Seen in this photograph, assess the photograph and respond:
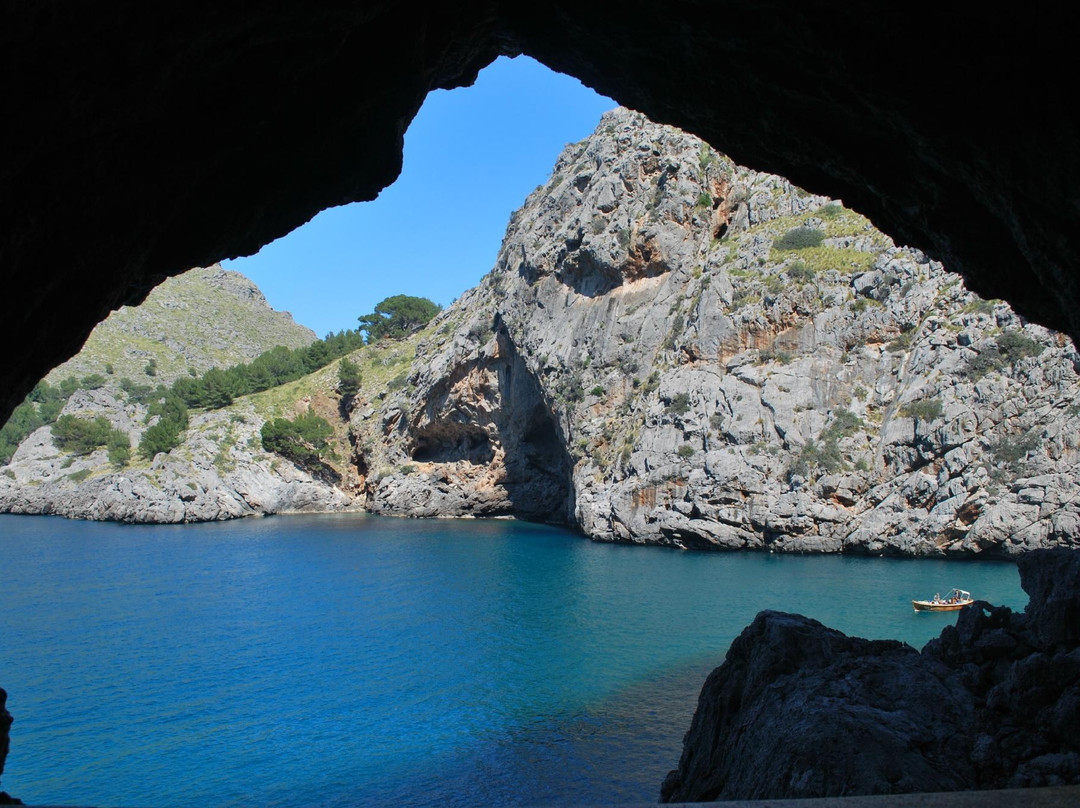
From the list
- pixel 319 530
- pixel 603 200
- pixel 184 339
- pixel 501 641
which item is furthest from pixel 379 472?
pixel 184 339

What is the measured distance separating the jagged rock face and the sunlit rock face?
37.8 meters

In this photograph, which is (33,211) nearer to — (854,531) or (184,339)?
(854,531)

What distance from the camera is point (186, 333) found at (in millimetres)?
159000

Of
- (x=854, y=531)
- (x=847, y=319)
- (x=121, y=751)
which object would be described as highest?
(x=847, y=319)

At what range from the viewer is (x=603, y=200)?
209ft

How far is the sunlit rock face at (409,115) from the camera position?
544cm

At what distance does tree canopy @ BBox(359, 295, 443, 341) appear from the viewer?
11525 centimetres

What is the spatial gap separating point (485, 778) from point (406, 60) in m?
16.4

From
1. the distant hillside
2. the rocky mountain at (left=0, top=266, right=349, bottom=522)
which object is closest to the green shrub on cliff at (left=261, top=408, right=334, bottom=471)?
the rocky mountain at (left=0, top=266, right=349, bottom=522)

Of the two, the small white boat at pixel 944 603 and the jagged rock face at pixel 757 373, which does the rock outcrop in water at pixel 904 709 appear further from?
the jagged rock face at pixel 757 373

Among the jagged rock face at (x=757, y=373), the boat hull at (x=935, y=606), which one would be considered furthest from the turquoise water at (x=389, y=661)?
the jagged rock face at (x=757, y=373)

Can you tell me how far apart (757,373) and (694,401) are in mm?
5099

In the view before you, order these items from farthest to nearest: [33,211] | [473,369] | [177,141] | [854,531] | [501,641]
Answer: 1. [473,369]
2. [854,531]
3. [501,641]
4. [177,141]
5. [33,211]

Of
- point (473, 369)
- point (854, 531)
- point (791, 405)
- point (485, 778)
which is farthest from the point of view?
point (473, 369)
